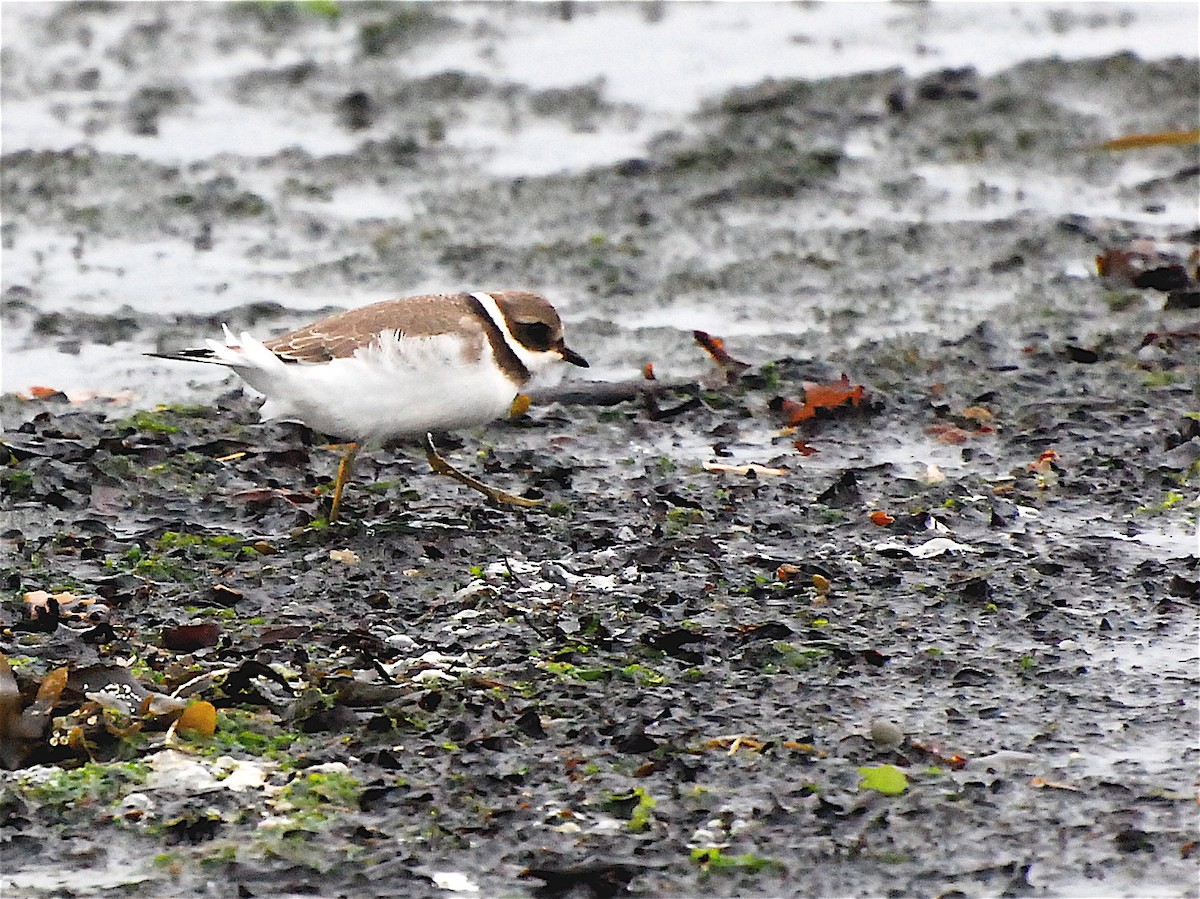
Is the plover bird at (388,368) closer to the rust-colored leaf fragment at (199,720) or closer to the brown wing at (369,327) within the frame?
the brown wing at (369,327)

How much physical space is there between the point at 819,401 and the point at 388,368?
1.98 meters

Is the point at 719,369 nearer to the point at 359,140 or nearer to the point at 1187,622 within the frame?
the point at 1187,622

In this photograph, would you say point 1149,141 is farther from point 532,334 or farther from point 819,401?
point 532,334

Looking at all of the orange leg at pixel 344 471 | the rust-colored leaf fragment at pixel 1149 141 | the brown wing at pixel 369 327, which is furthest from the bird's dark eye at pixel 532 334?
the rust-colored leaf fragment at pixel 1149 141

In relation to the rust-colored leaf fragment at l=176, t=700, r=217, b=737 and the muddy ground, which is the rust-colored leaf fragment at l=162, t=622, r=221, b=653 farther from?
the rust-colored leaf fragment at l=176, t=700, r=217, b=737

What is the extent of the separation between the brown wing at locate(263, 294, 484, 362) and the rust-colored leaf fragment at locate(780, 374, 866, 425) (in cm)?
162

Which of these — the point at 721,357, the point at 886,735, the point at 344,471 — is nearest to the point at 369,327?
the point at 344,471

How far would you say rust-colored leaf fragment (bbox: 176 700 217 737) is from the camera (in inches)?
194

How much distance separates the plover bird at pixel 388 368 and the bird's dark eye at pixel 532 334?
2 cm

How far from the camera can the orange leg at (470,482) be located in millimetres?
6785

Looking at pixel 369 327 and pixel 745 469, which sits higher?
pixel 369 327

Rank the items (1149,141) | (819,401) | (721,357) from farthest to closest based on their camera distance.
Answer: (1149,141), (721,357), (819,401)

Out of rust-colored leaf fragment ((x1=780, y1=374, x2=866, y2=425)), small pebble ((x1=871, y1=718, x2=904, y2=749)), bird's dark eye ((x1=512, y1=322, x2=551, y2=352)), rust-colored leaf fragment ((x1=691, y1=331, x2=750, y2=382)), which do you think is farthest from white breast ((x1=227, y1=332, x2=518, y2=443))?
small pebble ((x1=871, y1=718, x2=904, y2=749))

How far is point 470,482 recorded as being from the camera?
22.6ft
